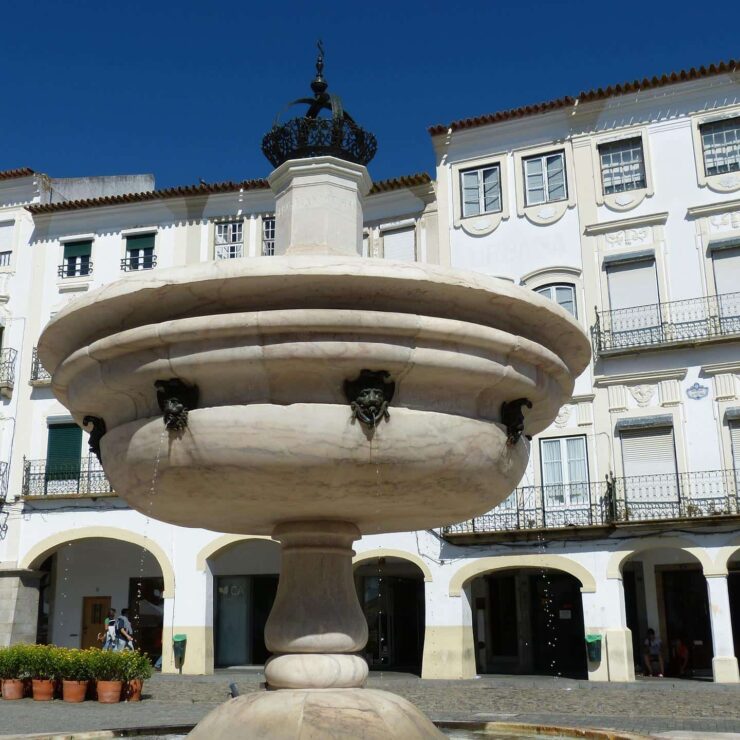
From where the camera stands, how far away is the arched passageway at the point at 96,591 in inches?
964

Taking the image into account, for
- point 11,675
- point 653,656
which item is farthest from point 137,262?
point 653,656

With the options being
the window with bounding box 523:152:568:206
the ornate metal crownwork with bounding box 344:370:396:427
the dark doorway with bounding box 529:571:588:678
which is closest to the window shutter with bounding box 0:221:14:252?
the window with bounding box 523:152:568:206

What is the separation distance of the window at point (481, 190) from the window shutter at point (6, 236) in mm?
12291

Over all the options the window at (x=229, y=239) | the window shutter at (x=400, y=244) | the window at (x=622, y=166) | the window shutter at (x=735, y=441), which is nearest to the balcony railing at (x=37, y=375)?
the window at (x=229, y=239)

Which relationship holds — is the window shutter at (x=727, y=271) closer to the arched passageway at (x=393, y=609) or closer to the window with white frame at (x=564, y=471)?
the window with white frame at (x=564, y=471)

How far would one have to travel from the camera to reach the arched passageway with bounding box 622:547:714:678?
21484 millimetres

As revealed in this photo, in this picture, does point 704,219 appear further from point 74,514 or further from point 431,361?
point 431,361

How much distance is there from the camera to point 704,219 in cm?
2073

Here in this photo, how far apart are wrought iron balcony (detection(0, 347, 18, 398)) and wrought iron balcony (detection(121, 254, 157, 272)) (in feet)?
11.6

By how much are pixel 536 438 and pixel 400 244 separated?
237 inches

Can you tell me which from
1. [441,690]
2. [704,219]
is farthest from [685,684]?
[704,219]

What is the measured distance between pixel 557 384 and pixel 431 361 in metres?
1.25

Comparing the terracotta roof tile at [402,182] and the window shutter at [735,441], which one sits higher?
the terracotta roof tile at [402,182]

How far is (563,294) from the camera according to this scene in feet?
70.7
